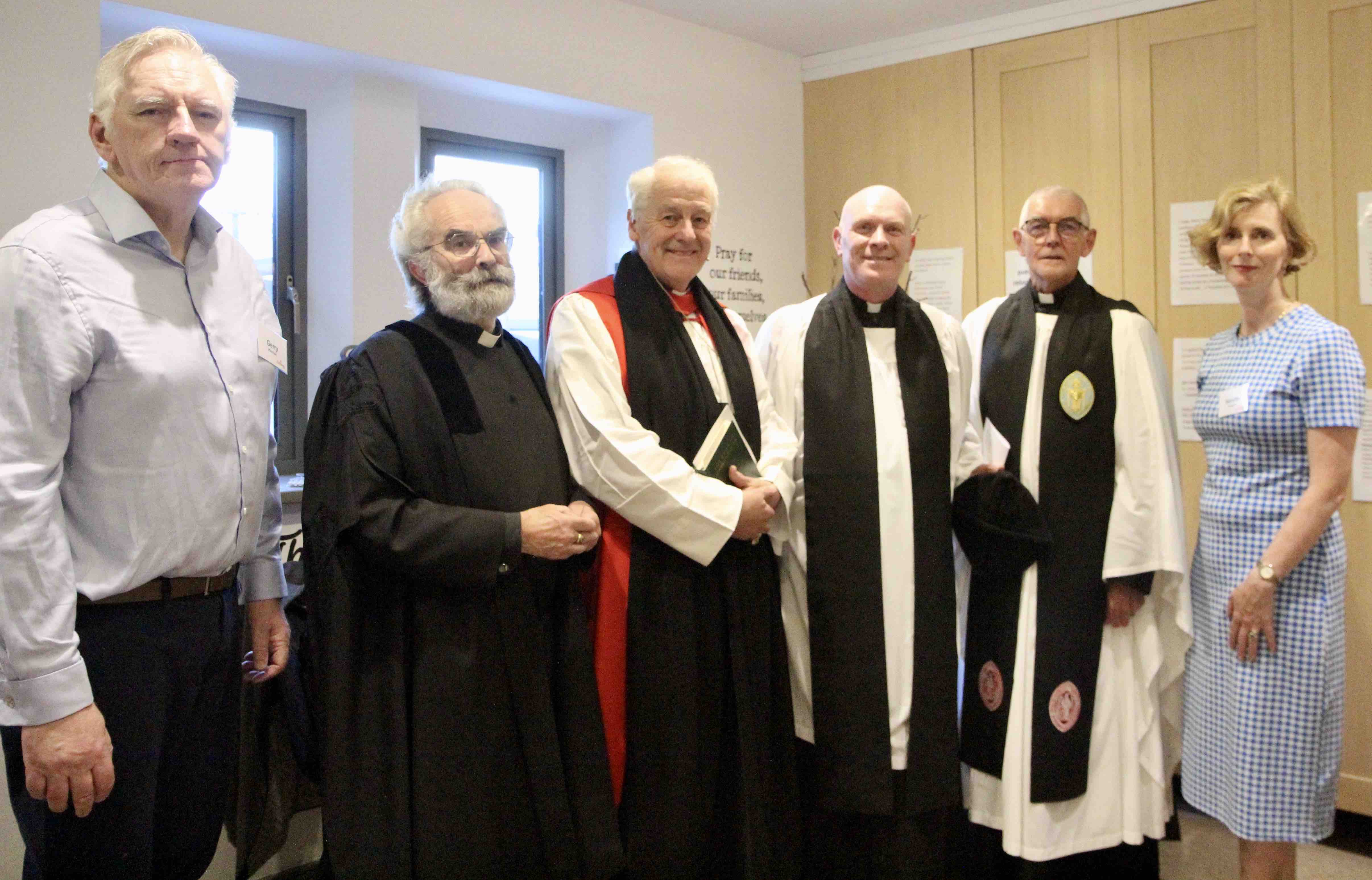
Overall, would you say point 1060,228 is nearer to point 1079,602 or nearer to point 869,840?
point 1079,602

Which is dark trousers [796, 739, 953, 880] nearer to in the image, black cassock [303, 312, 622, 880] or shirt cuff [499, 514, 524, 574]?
black cassock [303, 312, 622, 880]

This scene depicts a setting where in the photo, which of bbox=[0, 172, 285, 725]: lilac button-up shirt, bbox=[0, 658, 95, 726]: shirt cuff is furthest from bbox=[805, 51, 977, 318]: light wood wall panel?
bbox=[0, 658, 95, 726]: shirt cuff

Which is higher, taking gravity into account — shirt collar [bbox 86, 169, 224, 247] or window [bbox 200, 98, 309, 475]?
window [bbox 200, 98, 309, 475]

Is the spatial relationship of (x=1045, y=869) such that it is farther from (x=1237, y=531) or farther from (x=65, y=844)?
(x=65, y=844)

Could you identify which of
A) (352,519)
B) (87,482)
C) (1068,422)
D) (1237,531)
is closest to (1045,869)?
A: (1237,531)

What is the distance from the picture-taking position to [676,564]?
2.00 meters

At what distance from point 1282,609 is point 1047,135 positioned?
6.76ft

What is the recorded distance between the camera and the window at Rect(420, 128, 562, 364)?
3.85 m

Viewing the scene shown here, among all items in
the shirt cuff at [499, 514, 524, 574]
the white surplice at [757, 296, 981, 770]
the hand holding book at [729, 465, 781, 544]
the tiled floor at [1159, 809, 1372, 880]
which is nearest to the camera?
the shirt cuff at [499, 514, 524, 574]

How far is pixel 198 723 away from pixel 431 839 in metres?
0.44

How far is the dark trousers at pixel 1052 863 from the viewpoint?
8.30 ft

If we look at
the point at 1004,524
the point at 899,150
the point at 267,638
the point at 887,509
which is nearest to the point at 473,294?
the point at 267,638

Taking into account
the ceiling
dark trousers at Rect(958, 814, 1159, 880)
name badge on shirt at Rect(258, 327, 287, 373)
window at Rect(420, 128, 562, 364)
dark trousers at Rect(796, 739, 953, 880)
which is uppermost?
the ceiling

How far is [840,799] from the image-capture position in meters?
2.18
